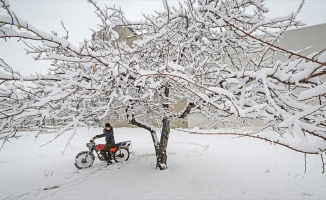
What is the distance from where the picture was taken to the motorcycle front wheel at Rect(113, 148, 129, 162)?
9600 mm

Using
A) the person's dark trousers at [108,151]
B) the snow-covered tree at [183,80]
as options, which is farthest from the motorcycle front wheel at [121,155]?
the snow-covered tree at [183,80]

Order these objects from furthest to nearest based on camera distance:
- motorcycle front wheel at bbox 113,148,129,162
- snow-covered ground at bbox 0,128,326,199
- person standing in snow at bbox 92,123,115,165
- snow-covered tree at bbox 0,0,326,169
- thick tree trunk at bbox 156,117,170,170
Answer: motorcycle front wheel at bbox 113,148,129,162
person standing in snow at bbox 92,123,115,165
thick tree trunk at bbox 156,117,170,170
snow-covered ground at bbox 0,128,326,199
snow-covered tree at bbox 0,0,326,169

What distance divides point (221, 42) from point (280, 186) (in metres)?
4.97

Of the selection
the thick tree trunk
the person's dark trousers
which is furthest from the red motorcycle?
the thick tree trunk

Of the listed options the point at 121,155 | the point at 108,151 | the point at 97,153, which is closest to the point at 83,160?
the point at 97,153

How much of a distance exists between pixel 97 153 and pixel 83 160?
71 centimetres

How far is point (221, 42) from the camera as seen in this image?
5.25 m

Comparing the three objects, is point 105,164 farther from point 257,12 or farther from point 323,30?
point 323,30

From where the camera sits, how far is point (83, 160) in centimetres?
895

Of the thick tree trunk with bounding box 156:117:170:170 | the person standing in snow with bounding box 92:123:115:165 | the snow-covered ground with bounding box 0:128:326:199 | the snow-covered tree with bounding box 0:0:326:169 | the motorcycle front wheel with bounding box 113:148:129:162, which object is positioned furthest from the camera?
the motorcycle front wheel with bounding box 113:148:129:162

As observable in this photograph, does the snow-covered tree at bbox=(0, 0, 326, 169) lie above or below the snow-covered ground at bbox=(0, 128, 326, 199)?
above

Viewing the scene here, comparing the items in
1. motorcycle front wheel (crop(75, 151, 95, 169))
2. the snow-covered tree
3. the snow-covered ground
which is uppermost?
the snow-covered tree

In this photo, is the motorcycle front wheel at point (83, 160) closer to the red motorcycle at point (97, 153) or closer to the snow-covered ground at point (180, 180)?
the red motorcycle at point (97, 153)

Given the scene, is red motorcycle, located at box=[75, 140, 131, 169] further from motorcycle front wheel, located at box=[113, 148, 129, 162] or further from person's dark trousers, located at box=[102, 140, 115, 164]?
person's dark trousers, located at box=[102, 140, 115, 164]
